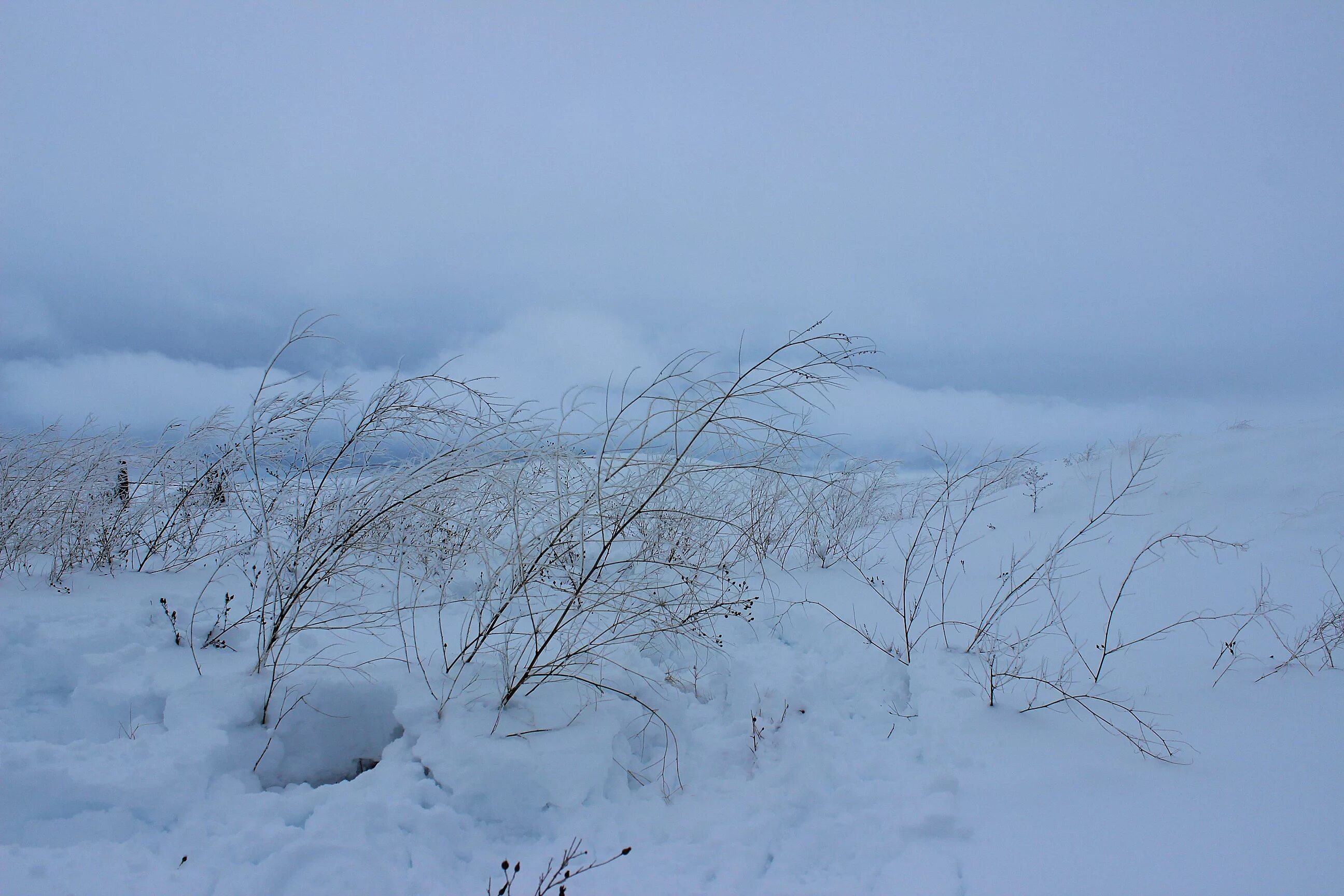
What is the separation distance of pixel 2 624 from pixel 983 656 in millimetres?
4213

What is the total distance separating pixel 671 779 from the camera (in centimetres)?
219

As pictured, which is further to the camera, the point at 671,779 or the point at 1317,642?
the point at 1317,642

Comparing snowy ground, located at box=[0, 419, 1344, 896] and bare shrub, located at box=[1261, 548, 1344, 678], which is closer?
snowy ground, located at box=[0, 419, 1344, 896]

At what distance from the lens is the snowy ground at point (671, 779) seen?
5.41ft

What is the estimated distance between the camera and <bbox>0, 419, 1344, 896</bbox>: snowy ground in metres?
1.65

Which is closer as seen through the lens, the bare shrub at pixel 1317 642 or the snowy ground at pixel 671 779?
the snowy ground at pixel 671 779

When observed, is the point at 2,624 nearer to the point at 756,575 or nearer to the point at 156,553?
the point at 156,553

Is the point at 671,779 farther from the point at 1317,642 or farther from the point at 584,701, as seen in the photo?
the point at 1317,642

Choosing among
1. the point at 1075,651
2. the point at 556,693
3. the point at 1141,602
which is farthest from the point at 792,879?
the point at 1141,602

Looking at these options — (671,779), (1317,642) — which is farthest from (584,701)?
(1317,642)

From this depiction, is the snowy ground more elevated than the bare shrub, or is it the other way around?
the bare shrub

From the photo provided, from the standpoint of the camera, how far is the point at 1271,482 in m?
5.42

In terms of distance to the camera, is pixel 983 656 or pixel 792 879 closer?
pixel 792 879

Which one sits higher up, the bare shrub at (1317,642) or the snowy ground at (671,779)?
the bare shrub at (1317,642)
